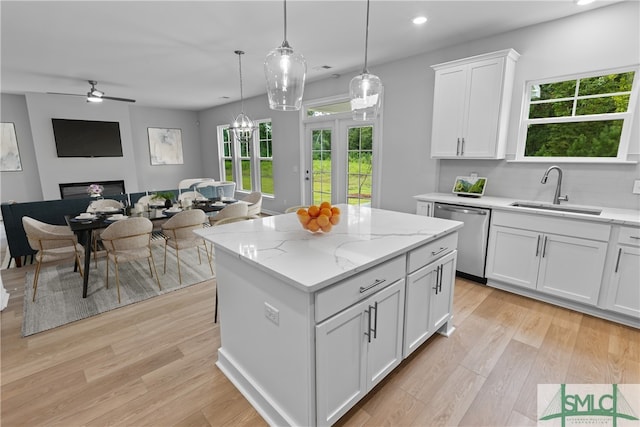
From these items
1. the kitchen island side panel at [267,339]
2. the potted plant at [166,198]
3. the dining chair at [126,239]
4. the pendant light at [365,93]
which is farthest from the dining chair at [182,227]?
the pendant light at [365,93]

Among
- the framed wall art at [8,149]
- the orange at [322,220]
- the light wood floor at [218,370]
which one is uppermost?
the framed wall art at [8,149]

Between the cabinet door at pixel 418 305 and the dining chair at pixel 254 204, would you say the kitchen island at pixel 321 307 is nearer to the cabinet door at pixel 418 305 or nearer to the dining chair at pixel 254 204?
the cabinet door at pixel 418 305

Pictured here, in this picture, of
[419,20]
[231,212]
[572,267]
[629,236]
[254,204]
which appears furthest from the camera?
[254,204]

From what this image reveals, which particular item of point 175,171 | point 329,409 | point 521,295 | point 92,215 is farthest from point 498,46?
point 175,171

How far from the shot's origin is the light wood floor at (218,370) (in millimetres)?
1639

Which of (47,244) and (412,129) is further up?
(412,129)

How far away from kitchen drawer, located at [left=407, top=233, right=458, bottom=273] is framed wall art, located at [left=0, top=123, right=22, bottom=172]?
8.57 meters

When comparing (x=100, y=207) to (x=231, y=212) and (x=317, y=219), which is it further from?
(x=317, y=219)

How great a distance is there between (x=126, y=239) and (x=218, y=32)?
2.38 m

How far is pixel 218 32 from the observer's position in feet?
10.6

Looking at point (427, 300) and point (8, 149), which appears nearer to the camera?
point (427, 300)

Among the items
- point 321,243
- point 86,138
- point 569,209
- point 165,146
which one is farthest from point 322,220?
point 165,146

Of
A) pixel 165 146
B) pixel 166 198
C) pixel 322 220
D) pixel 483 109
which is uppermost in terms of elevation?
pixel 483 109

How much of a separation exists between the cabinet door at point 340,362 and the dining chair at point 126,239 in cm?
247
